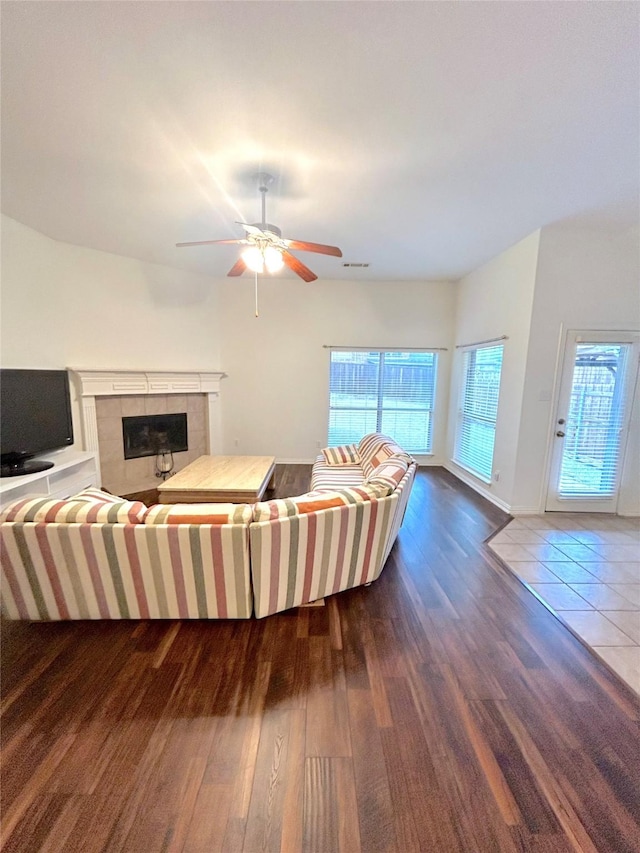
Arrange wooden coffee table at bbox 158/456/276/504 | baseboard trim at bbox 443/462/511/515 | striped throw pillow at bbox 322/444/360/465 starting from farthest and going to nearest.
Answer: striped throw pillow at bbox 322/444/360/465 → baseboard trim at bbox 443/462/511/515 → wooden coffee table at bbox 158/456/276/504

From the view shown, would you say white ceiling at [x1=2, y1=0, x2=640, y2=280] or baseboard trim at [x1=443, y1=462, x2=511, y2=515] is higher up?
white ceiling at [x1=2, y1=0, x2=640, y2=280]

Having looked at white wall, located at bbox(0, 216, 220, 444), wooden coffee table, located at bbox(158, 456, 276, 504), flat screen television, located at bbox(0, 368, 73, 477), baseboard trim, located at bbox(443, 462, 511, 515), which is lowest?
baseboard trim, located at bbox(443, 462, 511, 515)

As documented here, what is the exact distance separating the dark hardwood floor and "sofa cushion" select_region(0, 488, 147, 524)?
0.72 metres

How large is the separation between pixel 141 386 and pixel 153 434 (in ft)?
2.26

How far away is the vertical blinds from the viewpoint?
11.5ft

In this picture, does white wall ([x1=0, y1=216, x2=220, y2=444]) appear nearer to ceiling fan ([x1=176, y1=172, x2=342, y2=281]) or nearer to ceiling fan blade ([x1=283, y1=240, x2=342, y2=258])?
ceiling fan ([x1=176, y1=172, x2=342, y2=281])

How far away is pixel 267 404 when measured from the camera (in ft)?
17.9

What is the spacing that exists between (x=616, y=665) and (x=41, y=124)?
4351 millimetres

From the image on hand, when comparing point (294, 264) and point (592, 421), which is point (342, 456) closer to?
point (294, 264)

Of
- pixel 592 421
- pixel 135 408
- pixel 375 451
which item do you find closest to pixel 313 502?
pixel 375 451

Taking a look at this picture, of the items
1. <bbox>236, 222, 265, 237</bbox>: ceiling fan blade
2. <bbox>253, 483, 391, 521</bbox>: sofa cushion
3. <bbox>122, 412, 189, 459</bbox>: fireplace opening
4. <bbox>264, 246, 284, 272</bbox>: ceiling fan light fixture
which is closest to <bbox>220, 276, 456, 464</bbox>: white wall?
<bbox>122, 412, 189, 459</bbox>: fireplace opening

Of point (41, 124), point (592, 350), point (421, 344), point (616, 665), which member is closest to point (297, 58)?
point (41, 124)

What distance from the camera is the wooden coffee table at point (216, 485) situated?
2945mm

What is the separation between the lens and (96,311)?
13.0 feet
